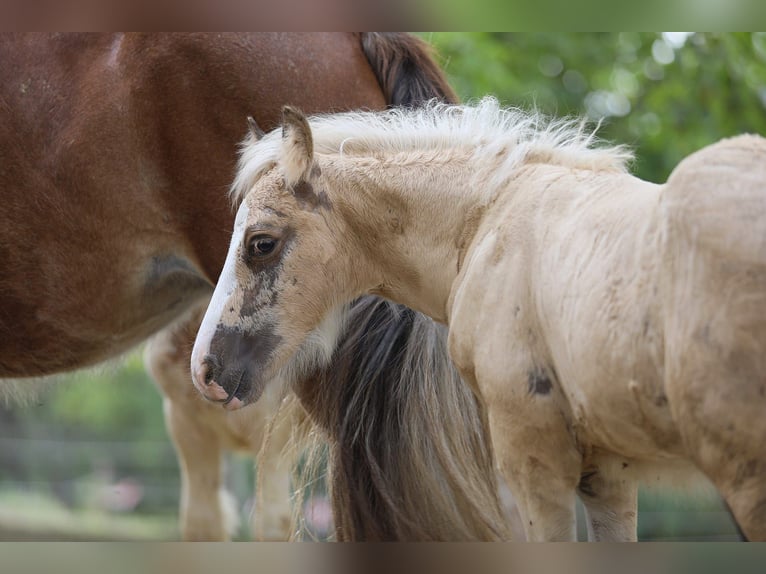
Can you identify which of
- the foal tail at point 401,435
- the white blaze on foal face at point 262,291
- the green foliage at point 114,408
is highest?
the white blaze on foal face at point 262,291

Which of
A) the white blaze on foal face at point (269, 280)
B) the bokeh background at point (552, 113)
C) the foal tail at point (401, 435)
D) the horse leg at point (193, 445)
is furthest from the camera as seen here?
the bokeh background at point (552, 113)

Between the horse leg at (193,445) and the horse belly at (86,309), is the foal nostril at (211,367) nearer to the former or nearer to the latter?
the horse belly at (86,309)

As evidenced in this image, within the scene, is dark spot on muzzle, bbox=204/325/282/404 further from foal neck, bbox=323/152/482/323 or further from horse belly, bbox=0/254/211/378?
horse belly, bbox=0/254/211/378

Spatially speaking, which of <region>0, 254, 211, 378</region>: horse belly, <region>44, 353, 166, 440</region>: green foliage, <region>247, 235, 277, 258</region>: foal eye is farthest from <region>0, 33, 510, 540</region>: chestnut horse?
<region>44, 353, 166, 440</region>: green foliage

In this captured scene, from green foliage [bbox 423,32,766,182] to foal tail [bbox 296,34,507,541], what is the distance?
2826 mm

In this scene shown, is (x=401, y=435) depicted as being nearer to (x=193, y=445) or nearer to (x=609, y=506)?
(x=609, y=506)

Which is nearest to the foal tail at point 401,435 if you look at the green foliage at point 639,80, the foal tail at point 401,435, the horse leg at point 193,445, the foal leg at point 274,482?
the foal tail at point 401,435

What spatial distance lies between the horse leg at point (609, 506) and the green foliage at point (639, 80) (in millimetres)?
3359

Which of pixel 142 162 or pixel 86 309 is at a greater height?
pixel 142 162

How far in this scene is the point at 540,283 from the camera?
185cm

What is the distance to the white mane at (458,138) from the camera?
2100 millimetres

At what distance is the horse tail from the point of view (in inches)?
112

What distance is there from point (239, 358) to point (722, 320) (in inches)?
40.1

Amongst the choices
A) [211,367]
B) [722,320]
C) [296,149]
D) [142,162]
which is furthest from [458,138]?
[142,162]
